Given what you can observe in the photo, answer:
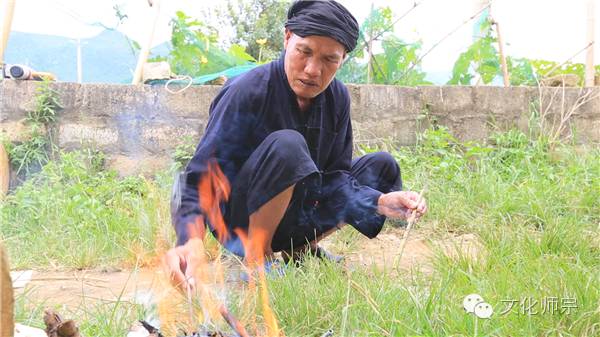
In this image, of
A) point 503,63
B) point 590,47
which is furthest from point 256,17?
point 503,63

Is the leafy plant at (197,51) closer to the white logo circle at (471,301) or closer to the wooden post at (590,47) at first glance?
the wooden post at (590,47)

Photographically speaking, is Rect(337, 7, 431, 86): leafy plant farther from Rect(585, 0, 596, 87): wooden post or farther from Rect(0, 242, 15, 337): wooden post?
Rect(0, 242, 15, 337): wooden post

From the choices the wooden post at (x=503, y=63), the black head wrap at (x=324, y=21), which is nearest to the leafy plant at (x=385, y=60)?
the wooden post at (x=503, y=63)

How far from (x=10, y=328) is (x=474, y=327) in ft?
3.33

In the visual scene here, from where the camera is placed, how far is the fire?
4.82 ft

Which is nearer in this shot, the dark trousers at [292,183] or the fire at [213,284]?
the fire at [213,284]

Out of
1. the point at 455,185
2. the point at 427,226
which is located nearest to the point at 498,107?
the point at 455,185

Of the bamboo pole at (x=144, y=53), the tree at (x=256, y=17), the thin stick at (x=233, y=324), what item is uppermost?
the tree at (x=256, y=17)

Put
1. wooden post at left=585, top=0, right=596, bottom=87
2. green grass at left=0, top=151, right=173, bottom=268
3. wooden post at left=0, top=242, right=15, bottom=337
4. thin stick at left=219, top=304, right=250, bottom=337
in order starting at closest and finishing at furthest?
wooden post at left=0, top=242, right=15, bottom=337, thin stick at left=219, top=304, right=250, bottom=337, wooden post at left=585, top=0, right=596, bottom=87, green grass at left=0, top=151, right=173, bottom=268

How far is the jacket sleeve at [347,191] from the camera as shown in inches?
82.0

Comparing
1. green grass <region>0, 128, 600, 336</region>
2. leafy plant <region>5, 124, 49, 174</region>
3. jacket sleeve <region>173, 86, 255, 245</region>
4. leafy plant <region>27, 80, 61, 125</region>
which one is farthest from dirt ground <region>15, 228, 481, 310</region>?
leafy plant <region>27, 80, 61, 125</region>

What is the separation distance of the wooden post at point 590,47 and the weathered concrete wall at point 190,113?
109 millimetres

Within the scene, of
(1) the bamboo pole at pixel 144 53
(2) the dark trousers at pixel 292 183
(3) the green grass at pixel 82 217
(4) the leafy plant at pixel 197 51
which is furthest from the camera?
(4) the leafy plant at pixel 197 51

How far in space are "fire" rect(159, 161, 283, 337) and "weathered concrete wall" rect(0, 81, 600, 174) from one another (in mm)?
1649
